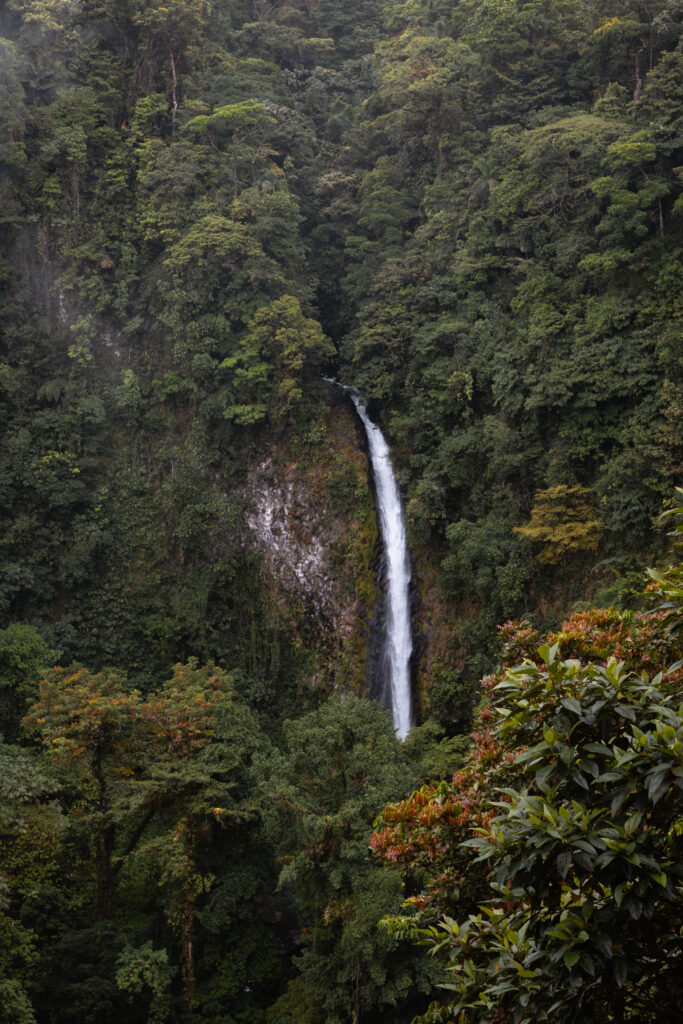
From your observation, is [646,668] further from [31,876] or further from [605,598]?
[31,876]

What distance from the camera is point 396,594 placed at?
1616 centimetres

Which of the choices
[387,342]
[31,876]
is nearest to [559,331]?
[387,342]

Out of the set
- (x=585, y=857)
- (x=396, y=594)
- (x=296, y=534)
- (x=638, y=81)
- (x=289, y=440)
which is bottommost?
(x=396, y=594)

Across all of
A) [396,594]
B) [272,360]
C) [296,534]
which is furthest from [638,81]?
[296,534]

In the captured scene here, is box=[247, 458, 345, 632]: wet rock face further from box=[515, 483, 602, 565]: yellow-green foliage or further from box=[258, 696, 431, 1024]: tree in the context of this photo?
box=[258, 696, 431, 1024]: tree

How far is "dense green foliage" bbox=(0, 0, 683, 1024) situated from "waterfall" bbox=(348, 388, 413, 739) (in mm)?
408

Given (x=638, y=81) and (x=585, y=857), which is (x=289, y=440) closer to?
(x=638, y=81)

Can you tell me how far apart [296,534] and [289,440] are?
242 cm

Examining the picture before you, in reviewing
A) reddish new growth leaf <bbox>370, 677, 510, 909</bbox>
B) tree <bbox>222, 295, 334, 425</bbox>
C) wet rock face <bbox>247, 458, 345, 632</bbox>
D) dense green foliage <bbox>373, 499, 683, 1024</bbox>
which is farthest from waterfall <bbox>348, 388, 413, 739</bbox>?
dense green foliage <bbox>373, 499, 683, 1024</bbox>

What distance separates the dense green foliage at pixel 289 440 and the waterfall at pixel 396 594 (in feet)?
1.34

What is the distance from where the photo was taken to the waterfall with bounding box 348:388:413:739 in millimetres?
15391

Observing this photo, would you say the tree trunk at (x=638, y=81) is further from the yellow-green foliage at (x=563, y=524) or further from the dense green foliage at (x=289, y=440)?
the yellow-green foliage at (x=563, y=524)

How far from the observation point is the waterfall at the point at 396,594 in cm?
1539

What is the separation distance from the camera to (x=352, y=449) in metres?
18.2
